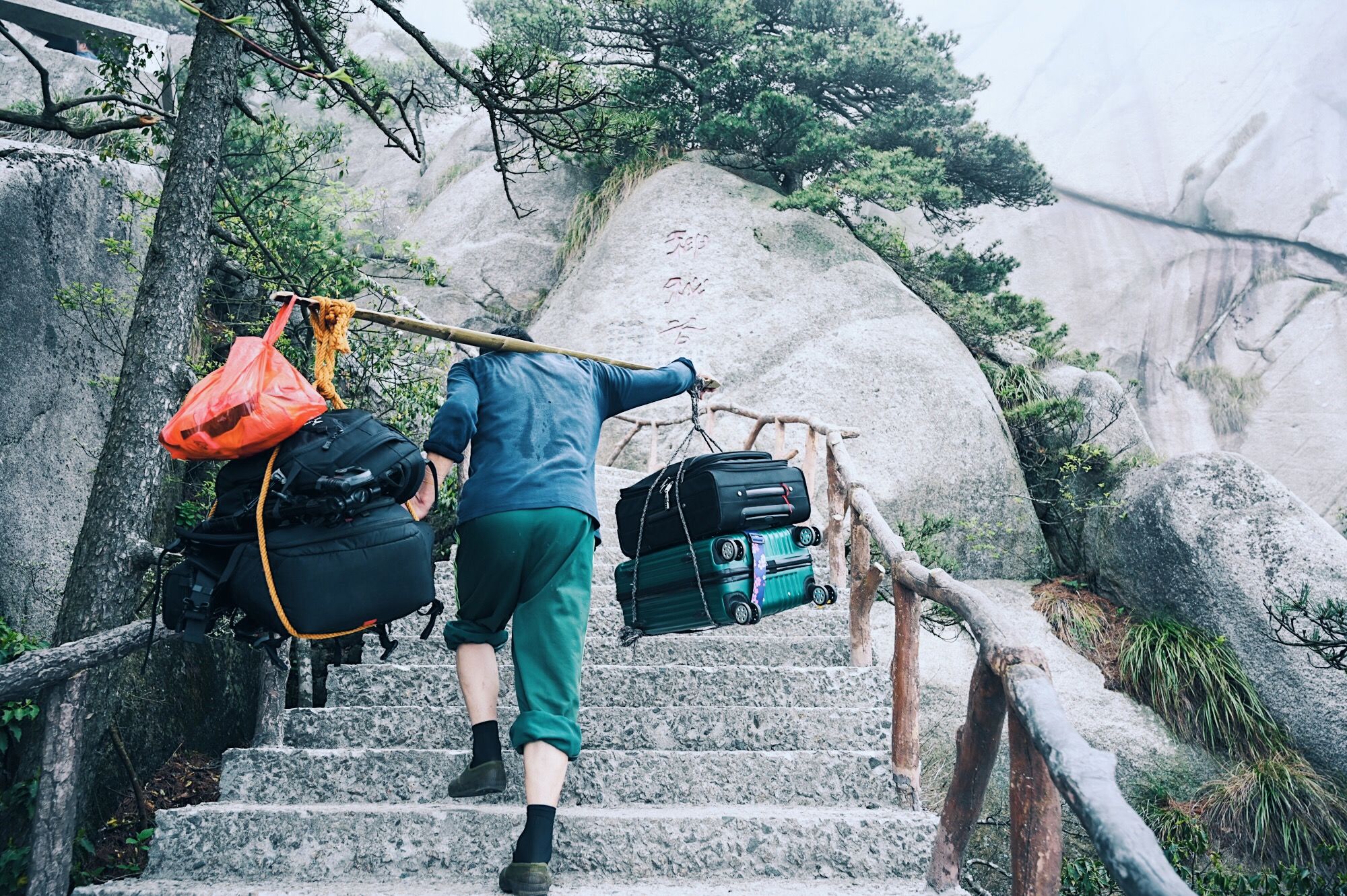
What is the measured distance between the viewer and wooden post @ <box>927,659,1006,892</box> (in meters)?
2.31

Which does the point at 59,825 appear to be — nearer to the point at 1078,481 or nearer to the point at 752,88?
the point at 1078,481

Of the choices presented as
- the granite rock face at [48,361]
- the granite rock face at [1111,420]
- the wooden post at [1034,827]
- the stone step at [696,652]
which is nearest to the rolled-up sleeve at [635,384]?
the stone step at [696,652]

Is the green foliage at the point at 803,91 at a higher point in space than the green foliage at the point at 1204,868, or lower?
higher

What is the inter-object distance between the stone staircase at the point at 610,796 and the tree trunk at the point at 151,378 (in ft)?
2.28

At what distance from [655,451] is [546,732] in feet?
20.9

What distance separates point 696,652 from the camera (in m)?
4.39

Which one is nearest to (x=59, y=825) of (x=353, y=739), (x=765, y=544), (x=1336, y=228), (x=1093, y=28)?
(x=353, y=739)

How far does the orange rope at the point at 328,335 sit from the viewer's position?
114 inches

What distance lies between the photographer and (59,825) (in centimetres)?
282

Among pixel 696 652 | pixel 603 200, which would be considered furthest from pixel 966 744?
pixel 603 200

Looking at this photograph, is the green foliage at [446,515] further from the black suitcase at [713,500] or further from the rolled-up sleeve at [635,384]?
the rolled-up sleeve at [635,384]

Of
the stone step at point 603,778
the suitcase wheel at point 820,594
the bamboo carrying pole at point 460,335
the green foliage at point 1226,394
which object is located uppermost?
the green foliage at point 1226,394

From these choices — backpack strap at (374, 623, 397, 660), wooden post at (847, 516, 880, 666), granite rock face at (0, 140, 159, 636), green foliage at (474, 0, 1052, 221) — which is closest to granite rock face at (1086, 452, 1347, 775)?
green foliage at (474, 0, 1052, 221)

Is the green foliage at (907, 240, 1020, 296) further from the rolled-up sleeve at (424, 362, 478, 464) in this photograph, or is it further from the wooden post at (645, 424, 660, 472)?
the rolled-up sleeve at (424, 362, 478, 464)
